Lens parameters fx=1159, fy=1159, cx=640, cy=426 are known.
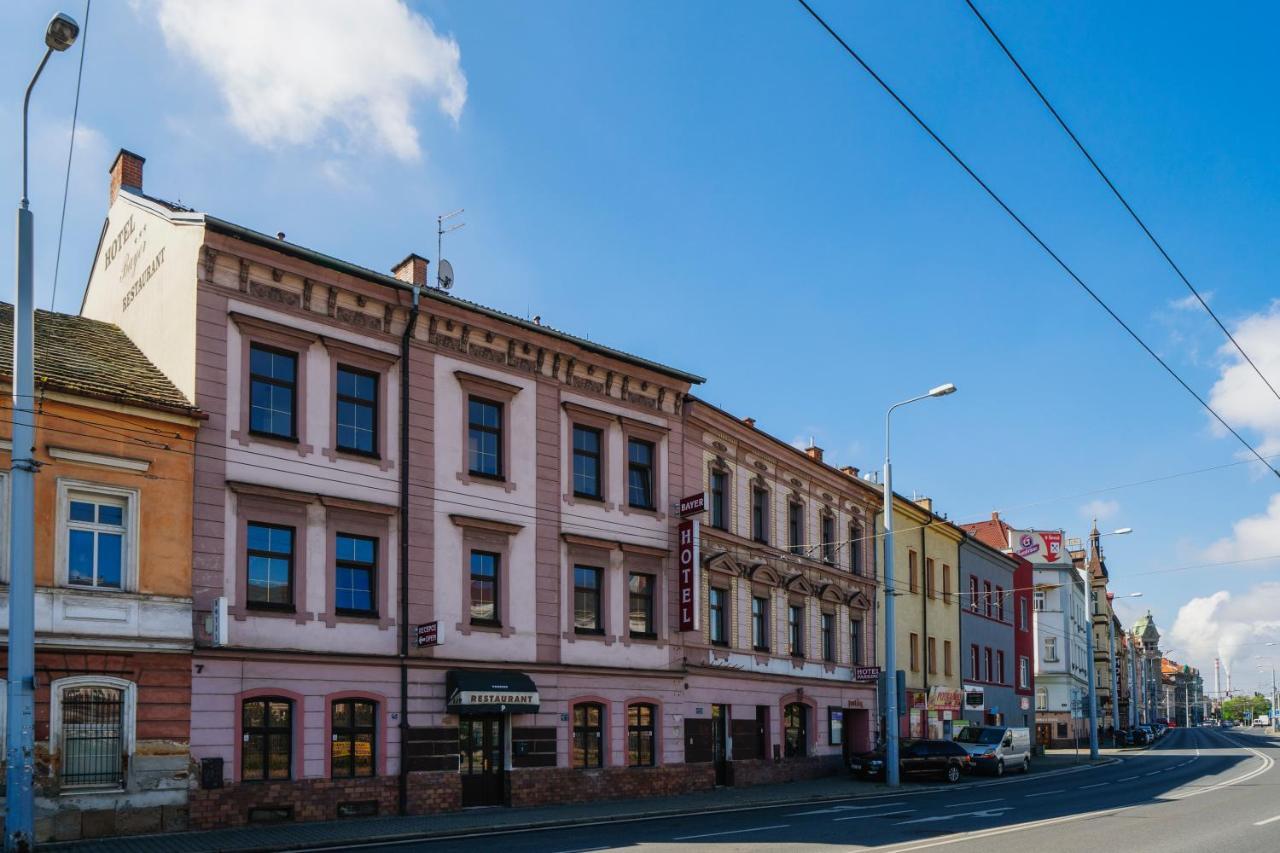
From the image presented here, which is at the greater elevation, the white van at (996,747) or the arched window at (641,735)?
the arched window at (641,735)

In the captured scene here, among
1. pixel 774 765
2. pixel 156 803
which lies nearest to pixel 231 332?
pixel 156 803

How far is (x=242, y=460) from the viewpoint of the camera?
21453 millimetres

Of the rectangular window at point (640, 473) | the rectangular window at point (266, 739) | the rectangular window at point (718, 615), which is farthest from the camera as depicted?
the rectangular window at point (718, 615)

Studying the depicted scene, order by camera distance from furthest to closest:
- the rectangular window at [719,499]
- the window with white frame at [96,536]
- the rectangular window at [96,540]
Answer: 1. the rectangular window at [719,499]
2. the rectangular window at [96,540]
3. the window with white frame at [96,536]

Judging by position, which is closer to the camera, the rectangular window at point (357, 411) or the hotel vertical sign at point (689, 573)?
the rectangular window at point (357, 411)

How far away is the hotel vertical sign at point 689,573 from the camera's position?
29.5 metres

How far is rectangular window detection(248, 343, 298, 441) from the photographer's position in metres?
22.1

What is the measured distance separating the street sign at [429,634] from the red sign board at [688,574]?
319 inches

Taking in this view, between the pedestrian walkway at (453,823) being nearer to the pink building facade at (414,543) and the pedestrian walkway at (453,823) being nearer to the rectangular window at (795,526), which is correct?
the pink building facade at (414,543)

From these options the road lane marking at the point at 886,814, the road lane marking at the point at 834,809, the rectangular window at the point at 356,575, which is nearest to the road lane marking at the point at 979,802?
the road lane marking at the point at 834,809

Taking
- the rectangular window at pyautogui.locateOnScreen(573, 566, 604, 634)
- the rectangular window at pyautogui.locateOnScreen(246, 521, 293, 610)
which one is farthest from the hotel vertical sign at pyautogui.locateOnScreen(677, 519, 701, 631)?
the rectangular window at pyautogui.locateOnScreen(246, 521, 293, 610)

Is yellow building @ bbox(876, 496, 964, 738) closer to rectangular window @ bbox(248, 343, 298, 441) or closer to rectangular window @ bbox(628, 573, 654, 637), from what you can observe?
rectangular window @ bbox(628, 573, 654, 637)

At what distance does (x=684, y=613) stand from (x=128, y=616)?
14347mm

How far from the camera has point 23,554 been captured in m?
15.0
